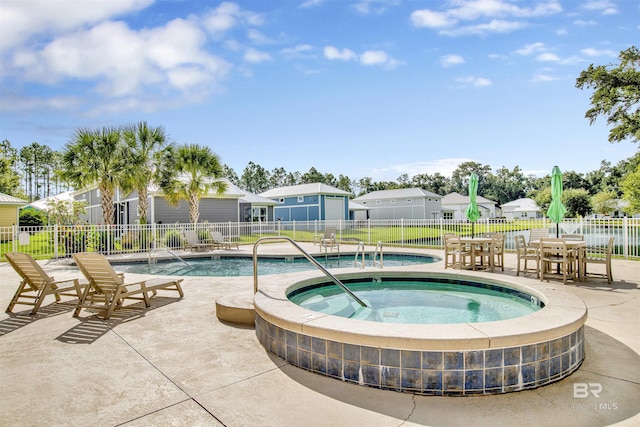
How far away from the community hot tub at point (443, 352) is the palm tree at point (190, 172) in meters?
16.6

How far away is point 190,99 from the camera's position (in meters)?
18.0

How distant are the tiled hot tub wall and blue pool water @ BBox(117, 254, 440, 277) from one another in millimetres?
7695

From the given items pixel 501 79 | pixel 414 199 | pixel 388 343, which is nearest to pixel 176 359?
pixel 388 343

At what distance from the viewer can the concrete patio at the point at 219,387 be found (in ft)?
8.23

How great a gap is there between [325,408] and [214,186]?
60.6ft

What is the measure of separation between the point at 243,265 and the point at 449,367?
10.4m

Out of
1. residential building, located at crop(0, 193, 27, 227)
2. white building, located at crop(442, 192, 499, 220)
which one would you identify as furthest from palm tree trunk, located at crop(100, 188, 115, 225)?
white building, located at crop(442, 192, 499, 220)

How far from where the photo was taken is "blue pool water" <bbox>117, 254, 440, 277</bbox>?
1095 cm

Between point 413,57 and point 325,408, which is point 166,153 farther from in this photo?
point 325,408

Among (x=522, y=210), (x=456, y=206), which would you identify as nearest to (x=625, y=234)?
(x=456, y=206)

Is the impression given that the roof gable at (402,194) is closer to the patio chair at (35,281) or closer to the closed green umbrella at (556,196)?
the closed green umbrella at (556,196)

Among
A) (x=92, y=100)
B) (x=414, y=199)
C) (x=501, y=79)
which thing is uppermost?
(x=92, y=100)

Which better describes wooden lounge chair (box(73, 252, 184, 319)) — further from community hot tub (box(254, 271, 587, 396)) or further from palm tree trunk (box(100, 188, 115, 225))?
palm tree trunk (box(100, 188, 115, 225))

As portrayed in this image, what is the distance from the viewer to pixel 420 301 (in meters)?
6.19
